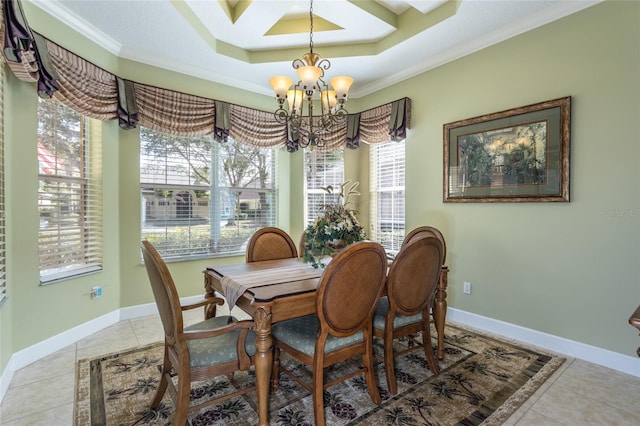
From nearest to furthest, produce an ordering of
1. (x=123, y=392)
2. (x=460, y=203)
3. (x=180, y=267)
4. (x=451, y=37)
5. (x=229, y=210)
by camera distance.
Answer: (x=123, y=392) → (x=451, y=37) → (x=460, y=203) → (x=180, y=267) → (x=229, y=210)

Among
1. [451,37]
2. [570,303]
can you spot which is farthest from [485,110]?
[570,303]

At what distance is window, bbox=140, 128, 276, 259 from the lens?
355 centimetres

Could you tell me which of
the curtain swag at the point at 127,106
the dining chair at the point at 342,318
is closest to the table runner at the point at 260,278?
the dining chair at the point at 342,318

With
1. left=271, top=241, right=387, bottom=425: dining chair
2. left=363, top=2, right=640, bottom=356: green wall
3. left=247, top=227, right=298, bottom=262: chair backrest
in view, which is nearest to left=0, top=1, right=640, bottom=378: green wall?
left=363, top=2, right=640, bottom=356: green wall

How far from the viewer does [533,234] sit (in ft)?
9.04

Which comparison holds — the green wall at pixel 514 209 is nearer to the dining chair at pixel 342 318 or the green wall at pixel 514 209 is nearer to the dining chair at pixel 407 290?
the dining chair at pixel 407 290

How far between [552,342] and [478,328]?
2.03 feet

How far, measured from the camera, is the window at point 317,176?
4.58 metres

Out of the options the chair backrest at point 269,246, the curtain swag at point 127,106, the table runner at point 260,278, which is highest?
the curtain swag at point 127,106

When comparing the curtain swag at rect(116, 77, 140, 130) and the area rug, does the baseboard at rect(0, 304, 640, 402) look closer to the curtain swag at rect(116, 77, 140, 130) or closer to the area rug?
the area rug

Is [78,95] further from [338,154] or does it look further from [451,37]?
[451,37]

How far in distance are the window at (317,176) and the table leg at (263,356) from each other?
3.00 m

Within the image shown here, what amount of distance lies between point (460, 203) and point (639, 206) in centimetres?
132

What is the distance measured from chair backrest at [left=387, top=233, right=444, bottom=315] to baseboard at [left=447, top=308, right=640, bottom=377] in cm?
136
